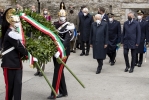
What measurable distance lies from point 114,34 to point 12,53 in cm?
564

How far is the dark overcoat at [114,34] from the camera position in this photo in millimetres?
11219

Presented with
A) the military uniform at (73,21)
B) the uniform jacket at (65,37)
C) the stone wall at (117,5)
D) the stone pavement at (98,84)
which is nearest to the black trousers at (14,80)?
the stone pavement at (98,84)

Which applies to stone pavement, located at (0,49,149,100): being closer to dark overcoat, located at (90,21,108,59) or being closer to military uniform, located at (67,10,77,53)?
dark overcoat, located at (90,21,108,59)

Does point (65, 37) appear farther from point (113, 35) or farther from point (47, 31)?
point (113, 35)

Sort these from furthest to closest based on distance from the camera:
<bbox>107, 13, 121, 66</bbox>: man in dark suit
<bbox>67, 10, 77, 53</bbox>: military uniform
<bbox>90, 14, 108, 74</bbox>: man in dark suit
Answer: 1. <bbox>67, 10, 77, 53</bbox>: military uniform
2. <bbox>107, 13, 121, 66</bbox>: man in dark suit
3. <bbox>90, 14, 108, 74</bbox>: man in dark suit

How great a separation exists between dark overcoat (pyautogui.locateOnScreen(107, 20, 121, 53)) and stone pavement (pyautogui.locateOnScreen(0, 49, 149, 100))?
0.62m

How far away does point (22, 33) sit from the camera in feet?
20.8

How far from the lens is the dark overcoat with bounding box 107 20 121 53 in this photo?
11.2 metres

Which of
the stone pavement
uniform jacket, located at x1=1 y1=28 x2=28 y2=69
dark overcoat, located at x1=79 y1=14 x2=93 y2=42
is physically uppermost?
uniform jacket, located at x1=1 y1=28 x2=28 y2=69

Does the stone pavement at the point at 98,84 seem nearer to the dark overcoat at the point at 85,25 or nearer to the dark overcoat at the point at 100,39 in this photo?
the dark overcoat at the point at 100,39

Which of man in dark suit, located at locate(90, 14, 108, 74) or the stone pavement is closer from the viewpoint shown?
the stone pavement

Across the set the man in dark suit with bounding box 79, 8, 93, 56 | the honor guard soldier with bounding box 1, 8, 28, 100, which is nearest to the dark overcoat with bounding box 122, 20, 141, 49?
the man in dark suit with bounding box 79, 8, 93, 56

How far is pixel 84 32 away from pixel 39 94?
6.04 m

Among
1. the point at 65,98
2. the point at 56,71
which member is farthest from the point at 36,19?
the point at 65,98
